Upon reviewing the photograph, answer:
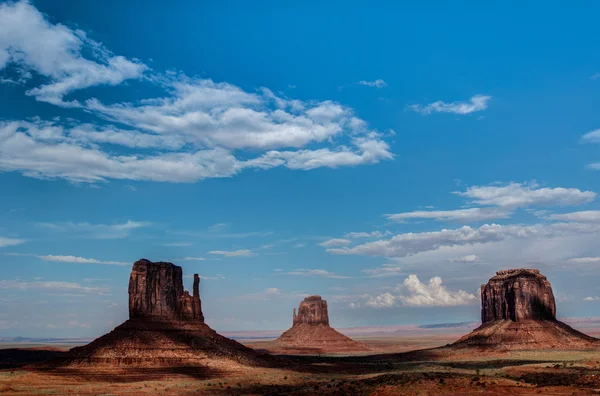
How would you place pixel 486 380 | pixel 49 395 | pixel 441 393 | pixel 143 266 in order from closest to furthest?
pixel 441 393 → pixel 486 380 → pixel 49 395 → pixel 143 266

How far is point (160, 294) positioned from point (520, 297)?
9342 centimetres

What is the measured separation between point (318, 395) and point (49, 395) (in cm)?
3263

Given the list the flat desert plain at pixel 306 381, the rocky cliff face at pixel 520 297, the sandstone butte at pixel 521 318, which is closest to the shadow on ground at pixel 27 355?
the flat desert plain at pixel 306 381

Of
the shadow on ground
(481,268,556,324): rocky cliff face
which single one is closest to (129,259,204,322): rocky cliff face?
the shadow on ground

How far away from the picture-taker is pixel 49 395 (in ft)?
243

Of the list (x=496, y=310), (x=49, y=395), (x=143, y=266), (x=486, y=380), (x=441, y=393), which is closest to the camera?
(x=441, y=393)

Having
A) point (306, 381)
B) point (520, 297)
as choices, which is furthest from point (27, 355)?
point (520, 297)

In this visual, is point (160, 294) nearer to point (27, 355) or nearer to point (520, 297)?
point (27, 355)

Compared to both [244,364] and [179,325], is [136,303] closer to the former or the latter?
[179,325]

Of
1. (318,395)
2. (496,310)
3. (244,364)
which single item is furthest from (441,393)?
(496,310)

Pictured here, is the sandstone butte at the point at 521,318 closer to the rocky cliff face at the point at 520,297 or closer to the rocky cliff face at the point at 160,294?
the rocky cliff face at the point at 520,297

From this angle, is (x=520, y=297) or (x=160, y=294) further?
(x=520, y=297)

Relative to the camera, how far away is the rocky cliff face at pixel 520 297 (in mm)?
158250

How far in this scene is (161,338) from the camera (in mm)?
105375
